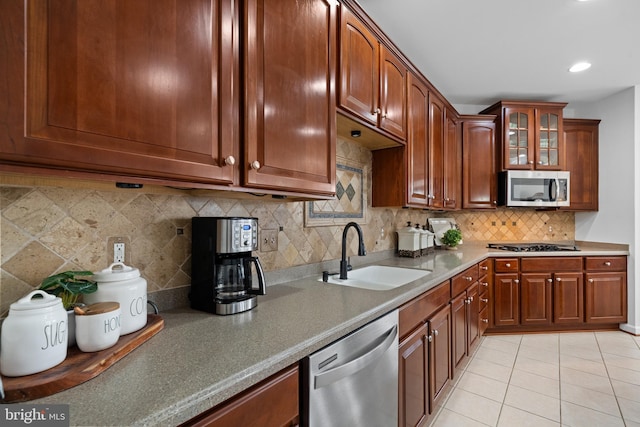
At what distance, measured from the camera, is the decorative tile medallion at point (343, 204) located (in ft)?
6.17

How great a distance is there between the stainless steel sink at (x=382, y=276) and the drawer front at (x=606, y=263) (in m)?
2.66

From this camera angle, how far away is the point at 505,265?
3.22 metres

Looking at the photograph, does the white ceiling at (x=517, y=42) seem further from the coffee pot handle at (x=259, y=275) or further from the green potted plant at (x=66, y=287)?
the green potted plant at (x=66, y=287)

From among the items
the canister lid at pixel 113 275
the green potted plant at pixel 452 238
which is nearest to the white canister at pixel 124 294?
the canister lid at pixel 113 275

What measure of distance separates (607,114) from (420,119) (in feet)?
9.57

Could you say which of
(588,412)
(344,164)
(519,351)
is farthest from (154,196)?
(519,351)

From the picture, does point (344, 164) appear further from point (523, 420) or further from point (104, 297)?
point (523, 420)

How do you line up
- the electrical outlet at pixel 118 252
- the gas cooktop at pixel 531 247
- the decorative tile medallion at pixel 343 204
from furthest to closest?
the gas cooktop at pixel 531 247 < the decorative tile medallion at pixel 343 204 < the electrical outlet at pixel 118 252

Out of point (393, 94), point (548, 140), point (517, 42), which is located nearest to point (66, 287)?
point (393, 94)

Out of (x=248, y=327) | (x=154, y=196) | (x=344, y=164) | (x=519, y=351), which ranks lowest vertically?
(x=519, y=351)

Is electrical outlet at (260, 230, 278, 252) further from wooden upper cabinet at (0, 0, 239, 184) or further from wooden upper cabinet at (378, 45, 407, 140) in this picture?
wooden upper cabinet at (378, 45, 407, 140)

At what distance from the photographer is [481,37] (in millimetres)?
2371

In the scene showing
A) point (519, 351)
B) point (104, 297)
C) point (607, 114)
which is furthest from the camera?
point (607, 114)

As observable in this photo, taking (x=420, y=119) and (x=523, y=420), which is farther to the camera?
(x=420, y=119)
